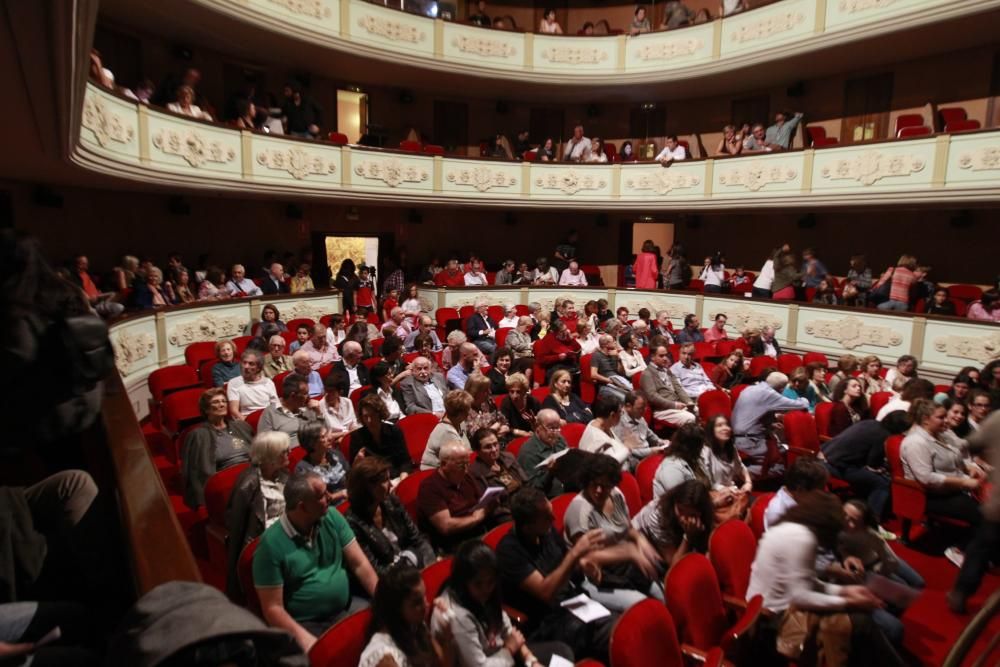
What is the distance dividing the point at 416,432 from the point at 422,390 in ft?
3.08

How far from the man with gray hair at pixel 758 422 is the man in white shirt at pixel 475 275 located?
8233mm

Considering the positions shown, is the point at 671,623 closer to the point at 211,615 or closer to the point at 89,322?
the point at 211,615

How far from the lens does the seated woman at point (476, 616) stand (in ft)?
7.99

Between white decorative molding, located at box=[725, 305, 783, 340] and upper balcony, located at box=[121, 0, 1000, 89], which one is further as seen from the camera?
white decorative molding, located at box=[725, 305, 783, 340]

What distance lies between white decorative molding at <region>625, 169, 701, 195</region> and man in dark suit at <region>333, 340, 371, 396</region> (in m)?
9.05

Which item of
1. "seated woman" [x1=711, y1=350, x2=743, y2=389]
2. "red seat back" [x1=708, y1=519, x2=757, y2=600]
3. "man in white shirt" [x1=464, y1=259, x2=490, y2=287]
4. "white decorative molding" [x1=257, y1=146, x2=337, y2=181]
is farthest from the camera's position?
"man in white shirt" [x1=464, y1=259, x2=490, y2=287]

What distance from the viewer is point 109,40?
9.79 metres

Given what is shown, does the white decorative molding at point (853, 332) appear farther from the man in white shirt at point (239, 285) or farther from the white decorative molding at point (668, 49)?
the man in white shirt at point (239, 285)

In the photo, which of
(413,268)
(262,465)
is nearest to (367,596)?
(262,465)

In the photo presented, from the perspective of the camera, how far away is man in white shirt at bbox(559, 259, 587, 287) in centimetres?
1427

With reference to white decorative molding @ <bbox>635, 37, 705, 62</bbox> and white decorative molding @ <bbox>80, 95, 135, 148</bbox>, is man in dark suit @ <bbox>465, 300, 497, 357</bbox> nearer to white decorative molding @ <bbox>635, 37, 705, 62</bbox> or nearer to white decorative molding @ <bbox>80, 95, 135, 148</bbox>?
white decorative molding @ <bbox>80, 95, 135, 148</bbox>

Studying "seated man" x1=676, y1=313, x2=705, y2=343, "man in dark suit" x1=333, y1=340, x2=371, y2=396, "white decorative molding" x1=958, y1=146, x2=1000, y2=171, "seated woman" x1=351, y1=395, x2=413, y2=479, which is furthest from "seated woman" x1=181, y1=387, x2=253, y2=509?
"white decorative molding" x1=958, y1=146, x2=1000, y2=171

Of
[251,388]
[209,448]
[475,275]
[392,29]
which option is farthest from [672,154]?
[209,448]

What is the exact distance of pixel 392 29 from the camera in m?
12.2
